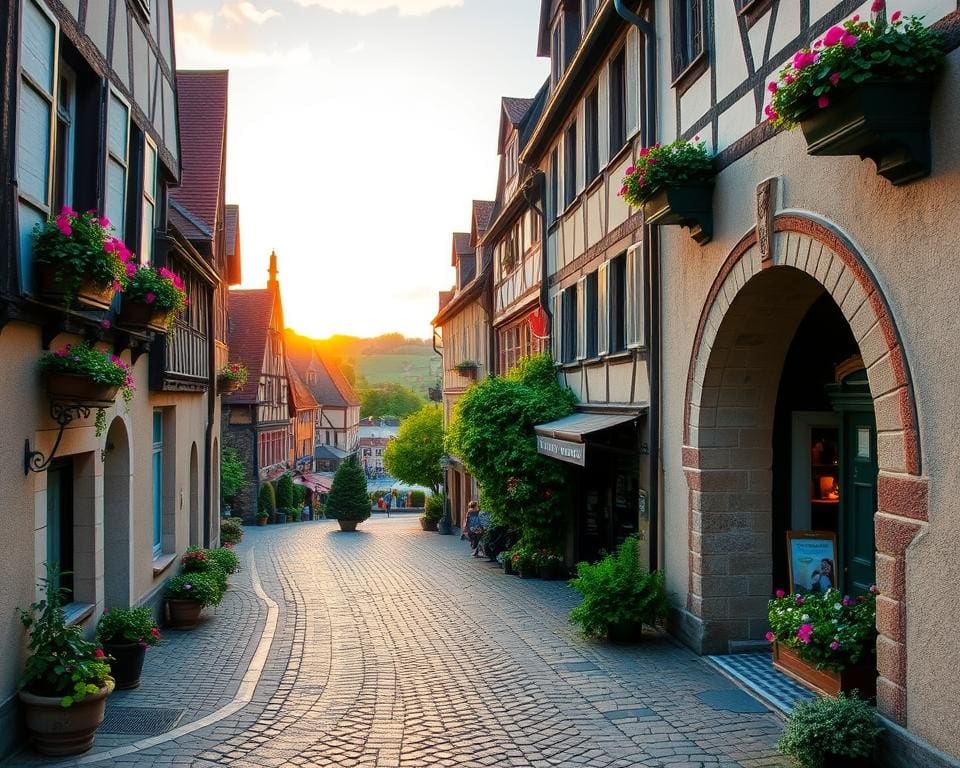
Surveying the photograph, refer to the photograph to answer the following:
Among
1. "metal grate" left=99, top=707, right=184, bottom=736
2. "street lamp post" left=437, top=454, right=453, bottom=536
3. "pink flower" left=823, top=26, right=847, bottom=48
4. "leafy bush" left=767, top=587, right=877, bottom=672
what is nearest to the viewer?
"pink flower" left=823, top=26, right=847, bottom=48

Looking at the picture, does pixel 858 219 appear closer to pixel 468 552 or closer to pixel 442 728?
pixel 442 728

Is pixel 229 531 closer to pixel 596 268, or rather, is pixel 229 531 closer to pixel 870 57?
pixel 596 268

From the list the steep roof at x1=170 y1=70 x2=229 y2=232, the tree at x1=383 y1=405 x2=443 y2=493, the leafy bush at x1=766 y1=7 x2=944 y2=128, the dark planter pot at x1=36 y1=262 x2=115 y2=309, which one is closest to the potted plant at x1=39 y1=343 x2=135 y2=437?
the dark planter pot at x1=36 y1=262 x2=115 y2=309

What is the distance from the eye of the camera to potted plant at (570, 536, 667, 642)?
33.6ft

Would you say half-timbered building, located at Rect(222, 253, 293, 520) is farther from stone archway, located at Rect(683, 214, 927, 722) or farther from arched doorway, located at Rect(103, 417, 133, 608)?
stone archway, located at Rect(683, 214, 927, 722)

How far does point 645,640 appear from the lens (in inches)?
415

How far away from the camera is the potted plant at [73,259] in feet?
23.0

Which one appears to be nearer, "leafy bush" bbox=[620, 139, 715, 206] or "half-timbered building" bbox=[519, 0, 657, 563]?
"leafy bush" bbox=[620, 139, 715, 206]

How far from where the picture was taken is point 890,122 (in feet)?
17.4

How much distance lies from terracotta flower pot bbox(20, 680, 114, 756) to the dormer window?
61.0 feet

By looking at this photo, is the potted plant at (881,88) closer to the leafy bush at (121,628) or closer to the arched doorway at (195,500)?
the leafy bush at (121,628)

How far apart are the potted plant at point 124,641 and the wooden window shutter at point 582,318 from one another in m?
8.72

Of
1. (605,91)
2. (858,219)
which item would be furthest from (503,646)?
(605,91)

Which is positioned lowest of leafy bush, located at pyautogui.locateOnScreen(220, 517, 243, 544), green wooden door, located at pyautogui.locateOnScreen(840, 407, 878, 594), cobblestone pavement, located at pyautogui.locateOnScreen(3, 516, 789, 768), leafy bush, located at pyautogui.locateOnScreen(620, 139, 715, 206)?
leafy bush, located at pyautogui.locateOnScreen(220, 517, 243, 544)
